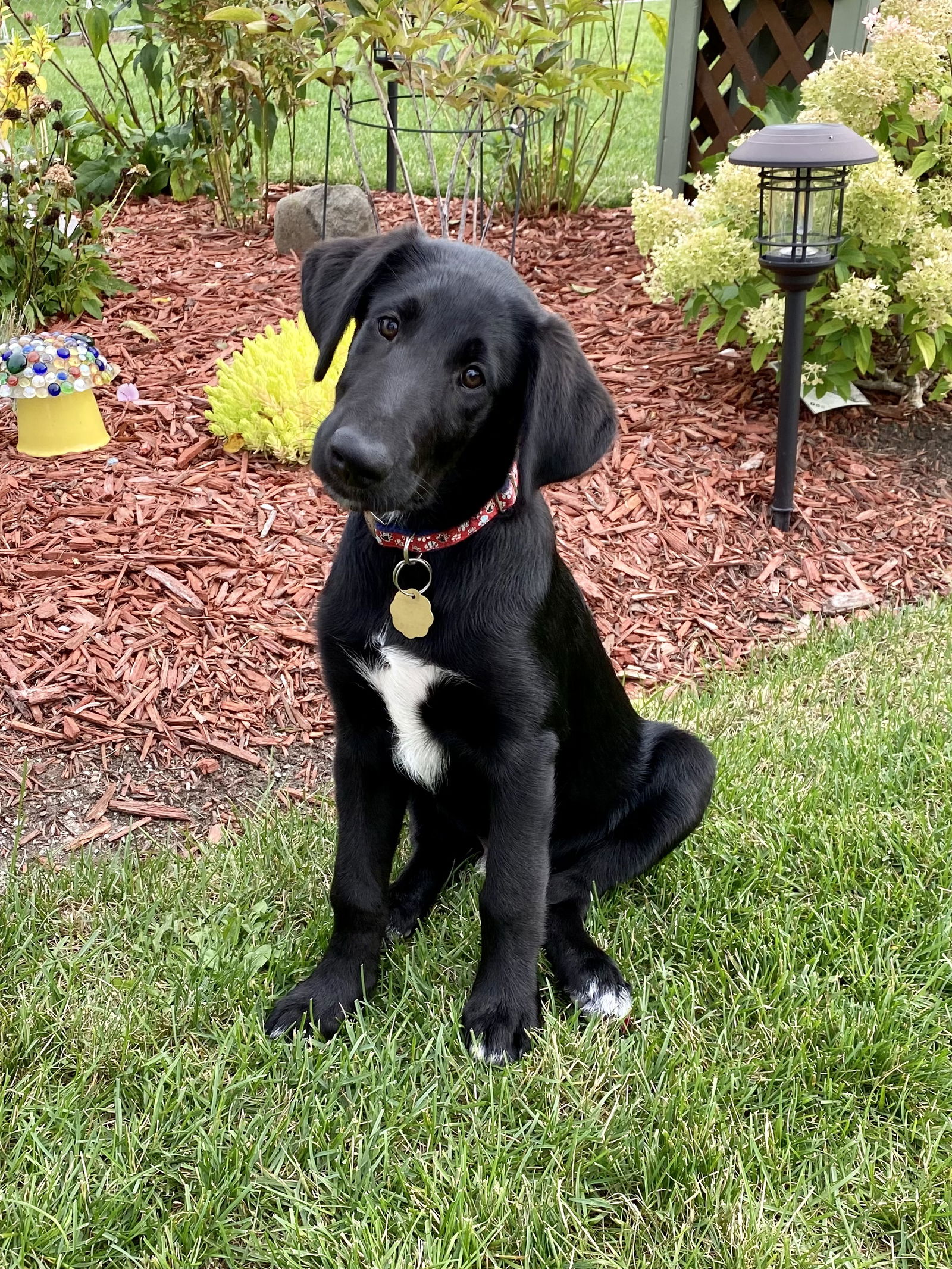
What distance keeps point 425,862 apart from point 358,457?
118 cm

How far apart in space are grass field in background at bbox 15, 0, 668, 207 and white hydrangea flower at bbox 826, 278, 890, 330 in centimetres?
200

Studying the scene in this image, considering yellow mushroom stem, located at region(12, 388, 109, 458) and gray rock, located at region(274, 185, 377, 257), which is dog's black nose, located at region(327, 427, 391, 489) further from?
gray rock, located at region(274, 185, 377, 257)

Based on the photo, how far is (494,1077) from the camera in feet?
7.10

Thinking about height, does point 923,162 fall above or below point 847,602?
above

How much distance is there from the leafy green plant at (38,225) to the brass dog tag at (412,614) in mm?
3269

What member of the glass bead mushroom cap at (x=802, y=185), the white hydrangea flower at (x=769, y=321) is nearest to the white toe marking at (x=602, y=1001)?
the glass bead mushroom cap at (x=802, y=185)

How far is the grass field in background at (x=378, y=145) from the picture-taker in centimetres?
771

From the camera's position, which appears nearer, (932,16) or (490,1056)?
(490,1056)

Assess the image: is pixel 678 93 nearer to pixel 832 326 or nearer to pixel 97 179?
pixel 832 326

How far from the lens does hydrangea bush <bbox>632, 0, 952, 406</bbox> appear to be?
14.8 ft

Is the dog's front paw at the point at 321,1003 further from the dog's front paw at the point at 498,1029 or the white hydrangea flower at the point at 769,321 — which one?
the white hydrangea flower at the point at 769,321

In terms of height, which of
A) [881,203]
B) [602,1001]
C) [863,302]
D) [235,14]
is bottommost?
[602,1001]

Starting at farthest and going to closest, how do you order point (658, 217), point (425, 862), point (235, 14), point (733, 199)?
1. point (658, 217)
2. point (733, 199)
3. point (235, 14)
4. point (425, 862)

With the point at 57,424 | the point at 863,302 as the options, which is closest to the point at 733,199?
the point at 863,302
